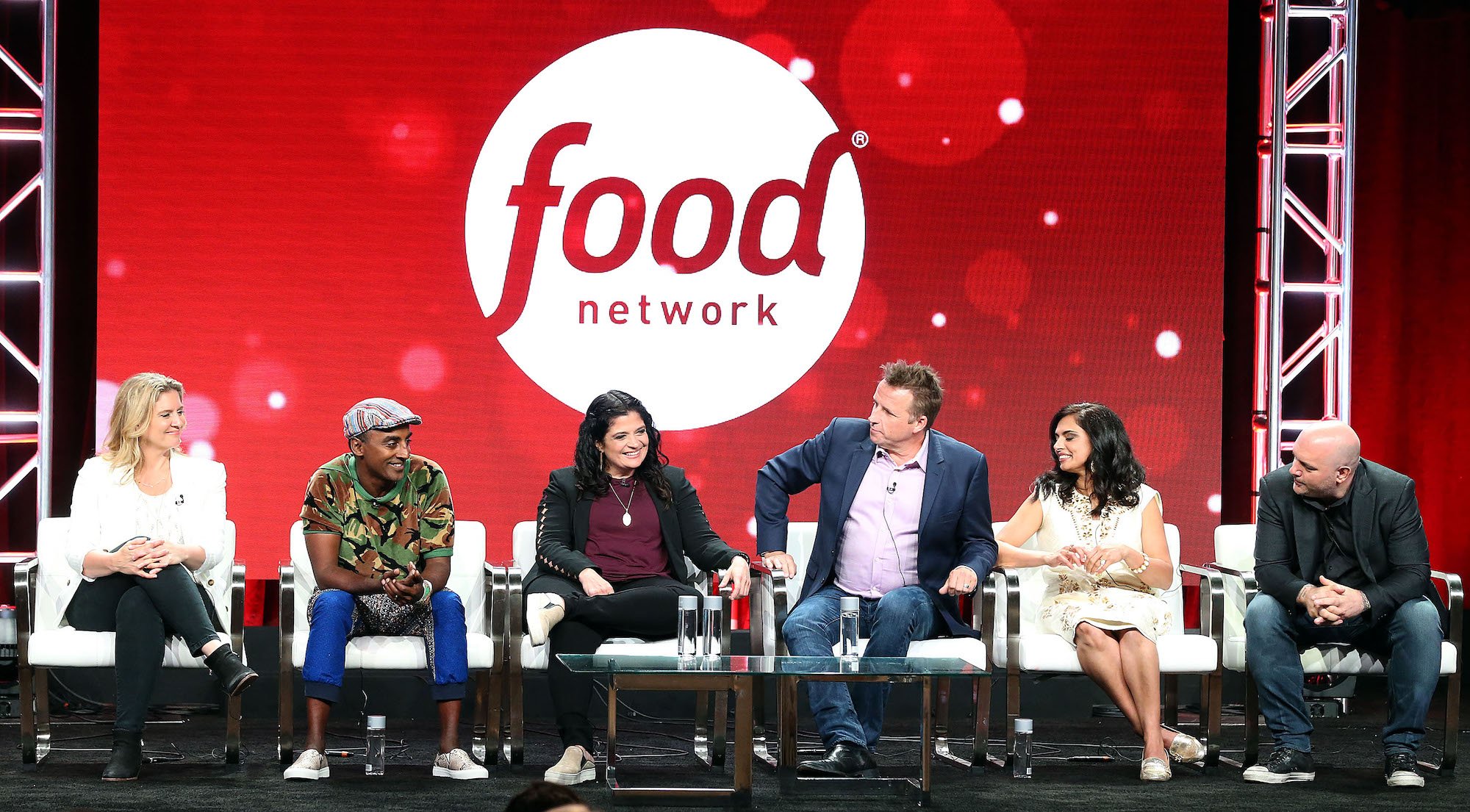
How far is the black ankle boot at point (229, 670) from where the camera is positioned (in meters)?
4.08

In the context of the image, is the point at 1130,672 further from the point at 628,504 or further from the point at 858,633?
the point at 628,504

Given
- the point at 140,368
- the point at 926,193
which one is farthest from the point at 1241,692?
the point at 140,368

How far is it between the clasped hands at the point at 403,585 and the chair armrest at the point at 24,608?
102cm

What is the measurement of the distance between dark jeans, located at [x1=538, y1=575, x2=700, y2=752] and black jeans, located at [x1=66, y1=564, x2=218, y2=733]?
0.95 metres

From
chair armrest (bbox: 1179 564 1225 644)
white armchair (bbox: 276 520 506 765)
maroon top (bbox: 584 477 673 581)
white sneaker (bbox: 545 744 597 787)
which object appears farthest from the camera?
maroon top (bbox: 584 477 673 581)

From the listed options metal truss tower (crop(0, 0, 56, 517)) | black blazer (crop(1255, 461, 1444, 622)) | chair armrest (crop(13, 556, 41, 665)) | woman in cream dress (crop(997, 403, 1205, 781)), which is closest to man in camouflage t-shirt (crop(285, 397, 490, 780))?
chair armrest (crop(13, 556, 41, 665))

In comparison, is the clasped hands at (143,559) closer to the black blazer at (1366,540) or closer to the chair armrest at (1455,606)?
the black blazer at (1366,540)

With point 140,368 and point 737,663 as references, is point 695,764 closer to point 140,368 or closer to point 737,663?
point 737,663

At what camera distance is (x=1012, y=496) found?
5469 millimetres

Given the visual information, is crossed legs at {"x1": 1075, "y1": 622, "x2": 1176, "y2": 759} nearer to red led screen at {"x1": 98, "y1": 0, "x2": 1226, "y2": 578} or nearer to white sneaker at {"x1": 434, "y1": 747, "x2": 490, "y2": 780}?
red led screen at {"x1": 98, "y1": 0, "x2": 1226, "y2": 578}

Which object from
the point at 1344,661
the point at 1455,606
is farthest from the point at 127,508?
the point at 1455,606

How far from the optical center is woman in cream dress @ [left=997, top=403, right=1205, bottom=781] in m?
4.38

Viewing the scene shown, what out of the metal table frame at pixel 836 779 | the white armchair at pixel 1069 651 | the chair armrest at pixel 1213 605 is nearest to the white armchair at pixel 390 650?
the metal table frame at pixel 836 779

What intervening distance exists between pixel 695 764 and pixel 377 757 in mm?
956
